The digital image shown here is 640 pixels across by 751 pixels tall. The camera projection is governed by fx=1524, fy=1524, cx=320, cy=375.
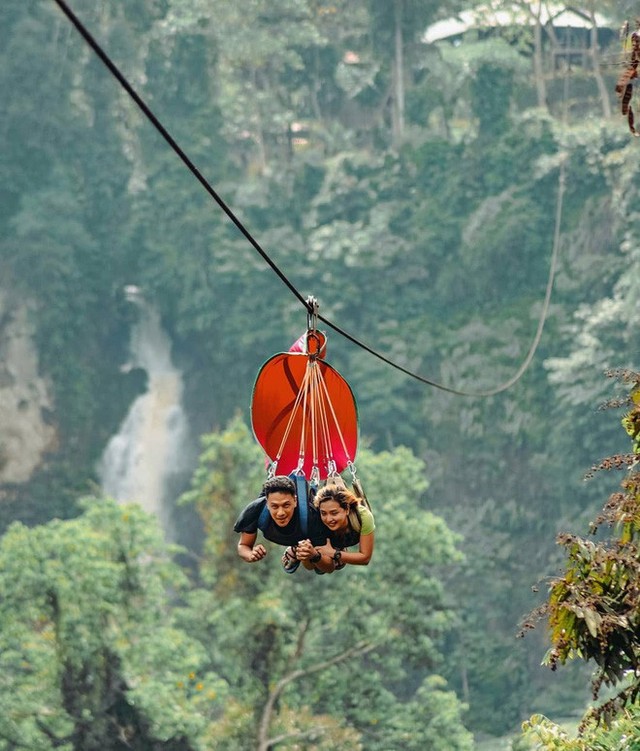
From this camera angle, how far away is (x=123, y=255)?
92.9ft

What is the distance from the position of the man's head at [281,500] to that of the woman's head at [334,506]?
0.30 ft

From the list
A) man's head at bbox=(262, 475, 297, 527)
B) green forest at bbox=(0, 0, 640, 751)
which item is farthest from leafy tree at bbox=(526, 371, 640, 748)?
green forest at bbox=(0, 0, 640, 751)

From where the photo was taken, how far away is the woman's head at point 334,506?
5574 millimetres

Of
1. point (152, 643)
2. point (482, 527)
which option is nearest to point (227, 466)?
point (152, 643)

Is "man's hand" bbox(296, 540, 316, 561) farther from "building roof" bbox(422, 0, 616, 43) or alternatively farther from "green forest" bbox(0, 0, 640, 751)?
"building roof" bbox(422, 0, 616, 43)

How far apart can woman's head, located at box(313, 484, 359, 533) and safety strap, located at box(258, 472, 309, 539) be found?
0.17 feet

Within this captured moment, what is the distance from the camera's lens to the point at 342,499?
18.4 ft

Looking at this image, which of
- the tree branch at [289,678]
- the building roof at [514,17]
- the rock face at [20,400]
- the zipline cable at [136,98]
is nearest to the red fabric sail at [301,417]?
the zipline cable at [136,98]

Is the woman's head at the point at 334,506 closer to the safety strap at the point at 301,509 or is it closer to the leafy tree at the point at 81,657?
the safety strap at the point at 301,509

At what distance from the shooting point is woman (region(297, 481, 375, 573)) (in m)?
5.58

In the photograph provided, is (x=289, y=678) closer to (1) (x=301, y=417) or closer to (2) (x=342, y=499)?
(1) (x=301, y=417)

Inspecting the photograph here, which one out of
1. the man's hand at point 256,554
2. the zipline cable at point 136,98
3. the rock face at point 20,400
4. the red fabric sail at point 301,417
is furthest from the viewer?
the rock face at point 20,400

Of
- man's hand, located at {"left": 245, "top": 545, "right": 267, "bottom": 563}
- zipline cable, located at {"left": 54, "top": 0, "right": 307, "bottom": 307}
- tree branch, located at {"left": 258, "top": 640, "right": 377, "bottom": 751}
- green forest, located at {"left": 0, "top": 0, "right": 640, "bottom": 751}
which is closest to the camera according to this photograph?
zipline cable, located at {"left": 54, "top": 0, "right": 307, "bottom": 307}

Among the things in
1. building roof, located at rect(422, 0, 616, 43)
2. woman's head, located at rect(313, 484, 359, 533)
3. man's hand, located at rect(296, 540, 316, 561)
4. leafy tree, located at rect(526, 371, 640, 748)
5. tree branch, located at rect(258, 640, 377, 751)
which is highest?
building roof, located at rect(422, 0, 616, 43)
